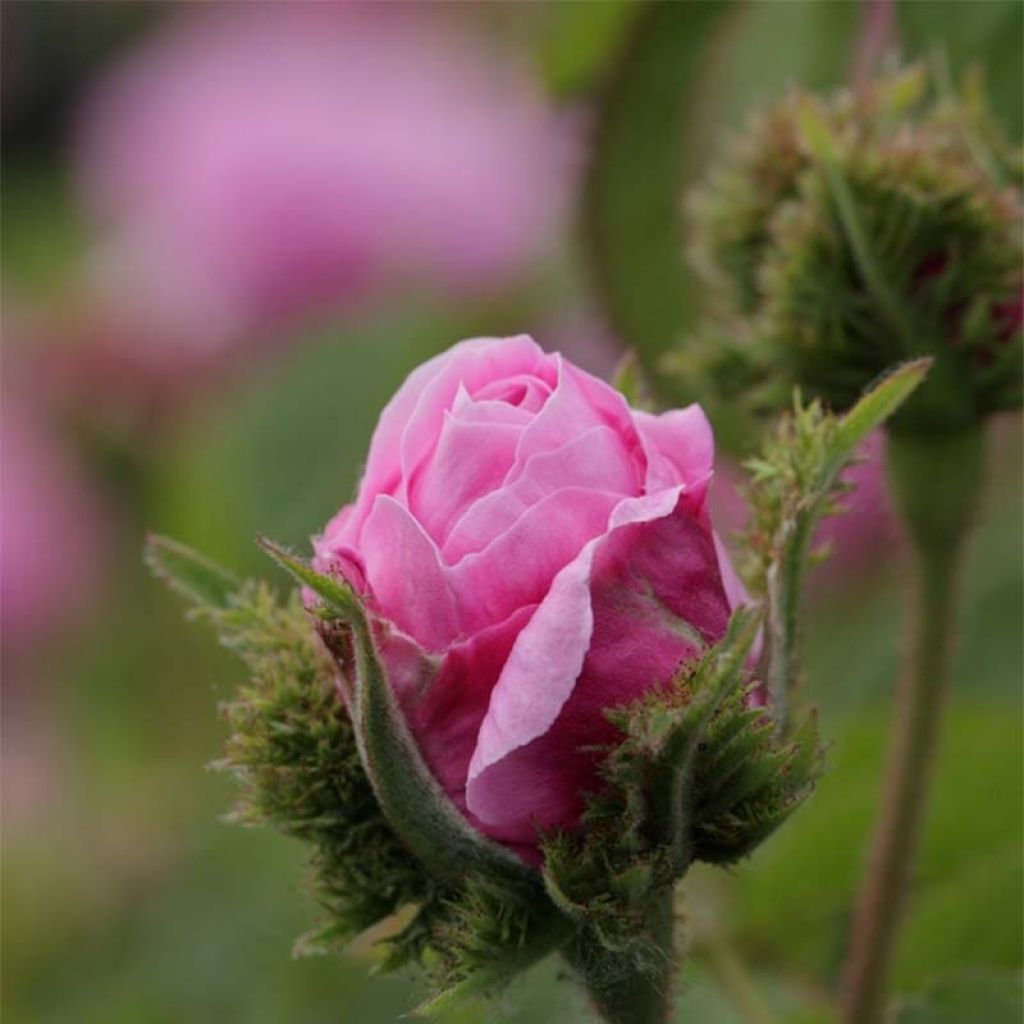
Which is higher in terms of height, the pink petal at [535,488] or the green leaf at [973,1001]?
the pink petal at [535,488]

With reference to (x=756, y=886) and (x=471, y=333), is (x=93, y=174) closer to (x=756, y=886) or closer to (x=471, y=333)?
(x=471, y=333)

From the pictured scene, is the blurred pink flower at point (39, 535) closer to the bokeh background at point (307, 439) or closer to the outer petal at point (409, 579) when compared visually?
the bokeh background at point (307, 439)

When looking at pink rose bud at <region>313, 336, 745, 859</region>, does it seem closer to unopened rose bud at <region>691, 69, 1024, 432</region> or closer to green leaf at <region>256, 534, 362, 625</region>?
green leaf at <region>256, 534, 362, 625</region>

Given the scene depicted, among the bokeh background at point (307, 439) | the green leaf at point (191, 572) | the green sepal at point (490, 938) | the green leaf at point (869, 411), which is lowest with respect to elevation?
the green sepal at point (490, 938)

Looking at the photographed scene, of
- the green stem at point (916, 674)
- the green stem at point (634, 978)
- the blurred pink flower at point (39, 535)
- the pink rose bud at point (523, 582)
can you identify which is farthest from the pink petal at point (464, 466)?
the blurred pink flower at point (39, 535)

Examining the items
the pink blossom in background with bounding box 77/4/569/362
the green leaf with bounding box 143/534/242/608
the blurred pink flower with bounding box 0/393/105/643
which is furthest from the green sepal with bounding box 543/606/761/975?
the blurred pink flower with bounding box 0/393/105/643

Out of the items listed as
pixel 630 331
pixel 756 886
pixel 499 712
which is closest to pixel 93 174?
pixel 630 331
